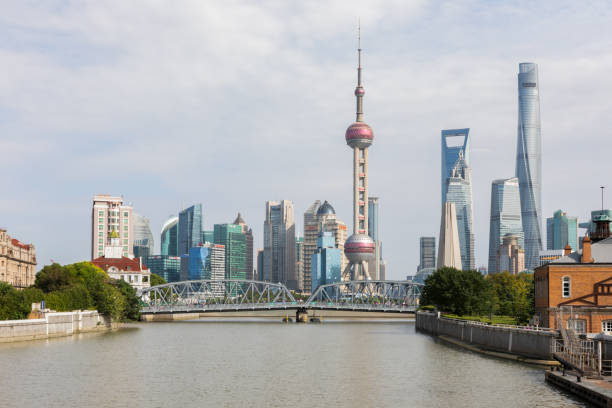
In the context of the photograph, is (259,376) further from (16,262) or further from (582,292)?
(16,262)

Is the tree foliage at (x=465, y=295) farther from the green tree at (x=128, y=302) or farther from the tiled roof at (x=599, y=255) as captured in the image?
the green tree at (x=128, y=302)

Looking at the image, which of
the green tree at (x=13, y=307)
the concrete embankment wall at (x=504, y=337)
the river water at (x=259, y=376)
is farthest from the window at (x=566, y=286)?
the green tree at (x=13, y=307)

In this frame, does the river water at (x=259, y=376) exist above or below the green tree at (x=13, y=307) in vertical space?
below

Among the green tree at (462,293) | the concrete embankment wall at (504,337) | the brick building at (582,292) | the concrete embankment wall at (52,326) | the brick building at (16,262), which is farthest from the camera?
the brick building at (16,262)

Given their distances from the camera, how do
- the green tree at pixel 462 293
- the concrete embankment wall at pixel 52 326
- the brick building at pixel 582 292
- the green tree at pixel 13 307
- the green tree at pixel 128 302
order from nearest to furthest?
the brick building at pixel 582 292, the concrete embankment wall at pixel 52 326, the green tree at pixel 13 307, the green tree at pixel 462 293, the green tree at pixel 128 302

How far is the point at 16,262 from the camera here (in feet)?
541

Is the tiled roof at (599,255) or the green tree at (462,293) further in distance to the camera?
the green tree at (462,293)

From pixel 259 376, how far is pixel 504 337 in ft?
93.5

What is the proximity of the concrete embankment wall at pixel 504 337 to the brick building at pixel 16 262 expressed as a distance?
81243 millimetres

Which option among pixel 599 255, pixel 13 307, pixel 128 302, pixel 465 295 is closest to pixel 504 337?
pixel 599 255

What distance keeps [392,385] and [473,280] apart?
7652 cm

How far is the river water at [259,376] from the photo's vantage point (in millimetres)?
57406

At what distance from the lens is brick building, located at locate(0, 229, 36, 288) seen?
154 m

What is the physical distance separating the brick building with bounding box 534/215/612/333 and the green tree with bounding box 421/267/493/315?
51847 millimetres
